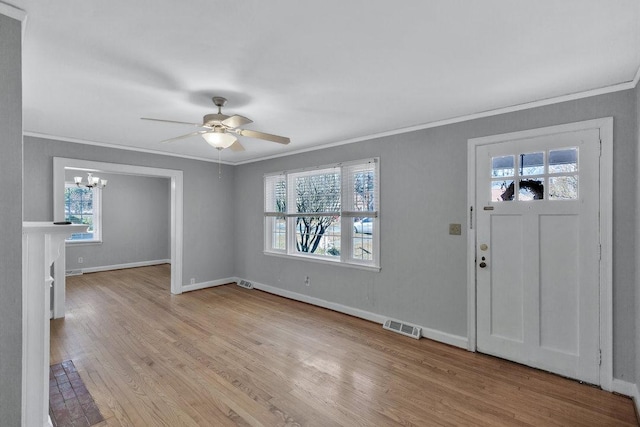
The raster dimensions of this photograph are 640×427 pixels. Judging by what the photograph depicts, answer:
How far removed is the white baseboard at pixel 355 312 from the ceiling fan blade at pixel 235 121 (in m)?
2.87

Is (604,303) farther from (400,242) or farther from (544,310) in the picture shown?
(400,242)

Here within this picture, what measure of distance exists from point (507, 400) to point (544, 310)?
0.92 meters

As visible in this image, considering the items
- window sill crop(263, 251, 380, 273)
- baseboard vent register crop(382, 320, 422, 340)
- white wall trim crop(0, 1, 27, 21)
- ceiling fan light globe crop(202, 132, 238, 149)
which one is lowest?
baseboard vent register crop(382, 320, 422, 340)

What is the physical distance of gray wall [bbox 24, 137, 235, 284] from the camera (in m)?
4.02

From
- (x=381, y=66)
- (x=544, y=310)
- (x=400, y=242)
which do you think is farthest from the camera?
(x=400, y=242)

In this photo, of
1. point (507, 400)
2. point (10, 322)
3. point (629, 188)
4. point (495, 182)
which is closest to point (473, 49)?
point (495, 182)

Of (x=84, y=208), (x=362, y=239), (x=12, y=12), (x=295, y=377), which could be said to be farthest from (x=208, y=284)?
(x=12, y=12)

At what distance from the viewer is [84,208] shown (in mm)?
7297

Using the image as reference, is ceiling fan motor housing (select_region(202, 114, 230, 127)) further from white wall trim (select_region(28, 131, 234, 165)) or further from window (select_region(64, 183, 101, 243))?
window (select_region(64, 183, 101, 243))

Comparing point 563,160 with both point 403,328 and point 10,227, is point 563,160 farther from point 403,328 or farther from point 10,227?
point 10,227

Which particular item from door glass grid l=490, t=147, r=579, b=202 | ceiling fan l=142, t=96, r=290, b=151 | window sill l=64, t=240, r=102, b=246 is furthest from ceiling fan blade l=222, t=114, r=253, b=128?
window sill l=64, t=240, r=102, b=246

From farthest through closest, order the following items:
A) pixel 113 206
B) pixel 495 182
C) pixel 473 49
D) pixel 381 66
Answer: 1. pixel 113 206
2. pixel 495 182
3. pixel 381 66
4. pixel 473 49

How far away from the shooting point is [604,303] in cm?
248

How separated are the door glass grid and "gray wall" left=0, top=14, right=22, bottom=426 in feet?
11.6
